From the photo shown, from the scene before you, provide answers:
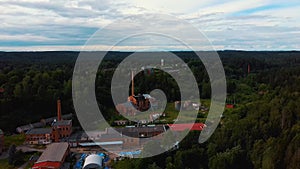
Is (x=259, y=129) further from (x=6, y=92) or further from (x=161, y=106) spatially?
(x=6, y=92)

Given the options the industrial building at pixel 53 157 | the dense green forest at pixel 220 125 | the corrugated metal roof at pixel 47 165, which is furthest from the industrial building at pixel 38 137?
the corrugated metal roof at pixel 47 165

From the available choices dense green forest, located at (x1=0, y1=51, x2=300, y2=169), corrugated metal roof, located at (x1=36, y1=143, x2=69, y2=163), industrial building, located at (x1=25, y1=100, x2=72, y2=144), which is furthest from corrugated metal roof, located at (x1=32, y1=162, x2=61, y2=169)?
industrial building, located at (x1=25, y1=100, x2=72, y2=144)

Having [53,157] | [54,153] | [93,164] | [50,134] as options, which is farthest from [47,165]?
[50,134]

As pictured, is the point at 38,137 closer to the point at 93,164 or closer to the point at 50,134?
the point at 50,134

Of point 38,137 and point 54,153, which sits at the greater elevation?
point 54,153

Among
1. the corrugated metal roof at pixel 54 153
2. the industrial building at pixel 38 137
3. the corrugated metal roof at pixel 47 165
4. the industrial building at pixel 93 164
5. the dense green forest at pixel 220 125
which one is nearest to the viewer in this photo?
the dense green forest at pixel 220 125

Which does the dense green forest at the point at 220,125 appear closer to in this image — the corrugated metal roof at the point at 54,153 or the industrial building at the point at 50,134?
the corrugated metal roof at the point at 54,153

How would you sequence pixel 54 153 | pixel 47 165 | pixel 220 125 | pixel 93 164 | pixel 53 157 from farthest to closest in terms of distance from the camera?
pixel 220 125, pixel 54 153, pixel 53 157, pixel 47 165, pixel 93 164

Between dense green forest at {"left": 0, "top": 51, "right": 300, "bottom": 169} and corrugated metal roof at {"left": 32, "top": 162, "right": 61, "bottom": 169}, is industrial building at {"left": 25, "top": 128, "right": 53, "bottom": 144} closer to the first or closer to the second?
dense green forest at {"left": 0, "top": 51, "right": 300, "bottom": 169}
